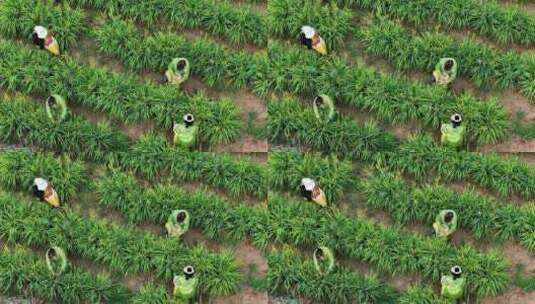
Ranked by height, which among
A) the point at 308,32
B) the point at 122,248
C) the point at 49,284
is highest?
the point at 308,32

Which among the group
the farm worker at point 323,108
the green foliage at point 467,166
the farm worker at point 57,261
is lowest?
the farm worker at point 57,261

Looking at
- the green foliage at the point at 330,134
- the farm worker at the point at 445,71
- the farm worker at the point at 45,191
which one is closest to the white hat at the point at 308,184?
the green foliage at the point at 330,134

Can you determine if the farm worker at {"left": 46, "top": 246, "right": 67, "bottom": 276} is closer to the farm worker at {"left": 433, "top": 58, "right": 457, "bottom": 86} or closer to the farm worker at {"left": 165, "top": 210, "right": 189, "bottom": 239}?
the farm worker at {"left": 165, "top": 210, "right": 189, "bottom": 239}

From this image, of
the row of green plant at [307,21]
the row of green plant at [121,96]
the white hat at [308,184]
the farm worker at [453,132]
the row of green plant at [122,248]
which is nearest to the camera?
the row of green plant at [122,248]

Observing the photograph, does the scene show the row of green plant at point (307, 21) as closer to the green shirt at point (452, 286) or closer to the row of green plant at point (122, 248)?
the row of green plant at point (122, 248)

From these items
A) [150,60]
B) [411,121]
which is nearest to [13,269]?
[150,60]

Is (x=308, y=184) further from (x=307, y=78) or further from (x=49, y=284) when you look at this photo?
(x=49, y=284)

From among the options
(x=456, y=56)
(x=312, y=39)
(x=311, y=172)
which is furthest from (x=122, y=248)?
(x=456, y=56)
